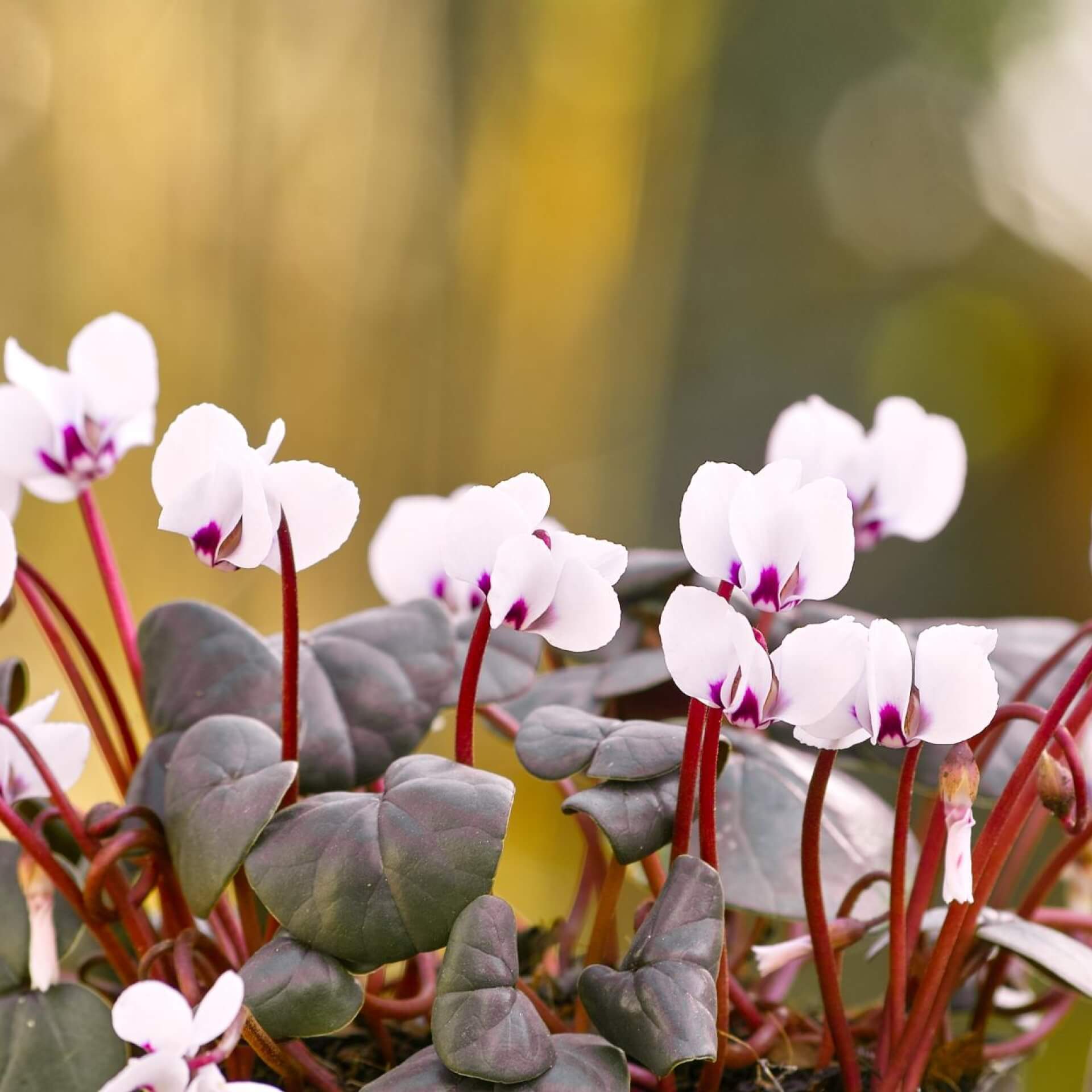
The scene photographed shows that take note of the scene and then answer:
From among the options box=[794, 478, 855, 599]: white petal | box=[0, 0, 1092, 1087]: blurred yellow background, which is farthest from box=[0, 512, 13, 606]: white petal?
box=[0, 0, 1092, 1087]: blurred yellow background

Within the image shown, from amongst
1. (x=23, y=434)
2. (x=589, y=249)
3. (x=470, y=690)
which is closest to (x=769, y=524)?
(x=470, y=690)

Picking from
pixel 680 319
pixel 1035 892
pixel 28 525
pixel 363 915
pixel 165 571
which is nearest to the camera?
pixel 363 915

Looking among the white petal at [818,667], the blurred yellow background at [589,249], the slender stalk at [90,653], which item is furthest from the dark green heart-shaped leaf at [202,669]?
the blurred yellow background at [589,249]

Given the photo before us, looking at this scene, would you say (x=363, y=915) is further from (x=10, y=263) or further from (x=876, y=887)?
(x=10, y=263)

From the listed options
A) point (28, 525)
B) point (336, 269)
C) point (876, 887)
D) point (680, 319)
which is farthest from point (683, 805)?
point (680, 319)

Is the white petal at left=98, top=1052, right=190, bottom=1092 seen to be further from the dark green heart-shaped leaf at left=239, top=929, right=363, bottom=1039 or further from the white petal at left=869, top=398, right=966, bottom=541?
the white petal at left=869, top=398, right=966, bottom=541

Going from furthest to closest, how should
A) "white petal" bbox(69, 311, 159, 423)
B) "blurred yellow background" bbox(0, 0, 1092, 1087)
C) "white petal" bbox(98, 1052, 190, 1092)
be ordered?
"blurred yellow background" bbox(0, 0, 1092, 1087) < "white petal" bbox(69, 311, 159, 423) < "white petal" bbox(98, 1052, 190, 1092)

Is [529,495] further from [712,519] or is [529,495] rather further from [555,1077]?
[555,1077]
